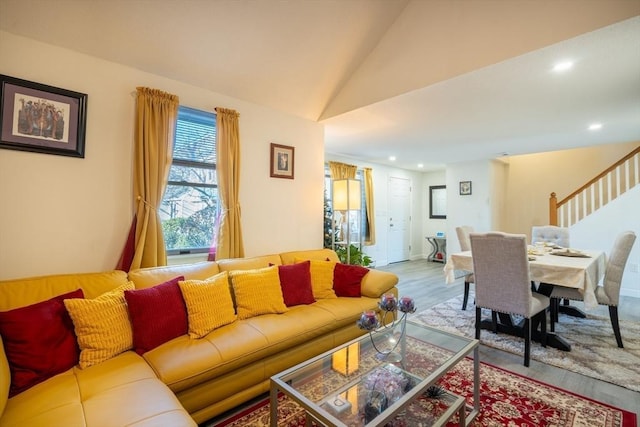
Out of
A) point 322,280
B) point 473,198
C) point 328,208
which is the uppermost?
point 473,198

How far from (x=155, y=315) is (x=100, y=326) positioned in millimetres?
266

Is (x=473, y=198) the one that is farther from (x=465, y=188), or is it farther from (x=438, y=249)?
(x=438, y=249)

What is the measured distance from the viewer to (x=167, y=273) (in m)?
2.14

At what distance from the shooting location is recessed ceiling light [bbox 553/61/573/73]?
2.22m

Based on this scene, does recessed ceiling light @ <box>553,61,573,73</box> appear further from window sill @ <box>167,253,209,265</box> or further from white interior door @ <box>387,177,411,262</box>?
white interior door @ <box>387,177,411,262</box>

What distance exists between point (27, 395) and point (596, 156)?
798 centimetres

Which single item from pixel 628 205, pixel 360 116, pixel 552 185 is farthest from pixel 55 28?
pixel 552 185

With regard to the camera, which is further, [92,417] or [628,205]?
[628,205]

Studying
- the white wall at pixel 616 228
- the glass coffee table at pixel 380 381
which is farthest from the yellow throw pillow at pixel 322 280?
the white wall at pixel 616 228

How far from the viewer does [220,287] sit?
2109 millimetres

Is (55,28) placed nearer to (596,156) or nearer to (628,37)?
(628,37)

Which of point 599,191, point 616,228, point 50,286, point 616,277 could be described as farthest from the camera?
point 599,191

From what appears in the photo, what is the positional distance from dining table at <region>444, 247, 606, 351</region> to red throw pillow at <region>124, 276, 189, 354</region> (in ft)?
8.68

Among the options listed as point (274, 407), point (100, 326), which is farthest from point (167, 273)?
point (274, 407)
